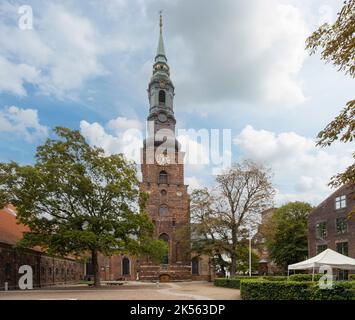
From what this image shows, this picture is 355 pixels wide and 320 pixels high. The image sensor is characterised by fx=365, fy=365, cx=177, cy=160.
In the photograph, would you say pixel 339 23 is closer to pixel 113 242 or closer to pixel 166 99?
pixel 113 242

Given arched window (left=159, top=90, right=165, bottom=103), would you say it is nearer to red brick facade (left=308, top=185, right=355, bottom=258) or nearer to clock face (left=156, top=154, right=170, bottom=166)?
clock face (left=156, top=154, right=170, bottom=166)

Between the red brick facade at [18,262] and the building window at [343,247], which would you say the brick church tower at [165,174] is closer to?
the red brick facade at [18,262]

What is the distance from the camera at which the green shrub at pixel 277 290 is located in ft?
61.4

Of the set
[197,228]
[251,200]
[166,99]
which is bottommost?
[197,228]

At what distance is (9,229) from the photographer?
3900cm

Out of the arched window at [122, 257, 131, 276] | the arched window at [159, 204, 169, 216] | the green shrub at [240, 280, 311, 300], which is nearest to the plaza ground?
the green shrub at [240, 280, 311, 300]

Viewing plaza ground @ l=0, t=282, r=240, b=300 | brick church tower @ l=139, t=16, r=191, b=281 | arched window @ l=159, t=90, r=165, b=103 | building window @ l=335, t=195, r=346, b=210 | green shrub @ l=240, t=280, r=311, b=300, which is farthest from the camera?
arched window @ l=159, t=90, r=165, b=103

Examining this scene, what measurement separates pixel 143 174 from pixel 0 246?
33.9 metres

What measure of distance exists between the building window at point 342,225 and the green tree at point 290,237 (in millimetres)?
11818

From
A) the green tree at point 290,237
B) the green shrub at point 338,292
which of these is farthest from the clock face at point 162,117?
the green shrub at point 338,292

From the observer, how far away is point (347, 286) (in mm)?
17078

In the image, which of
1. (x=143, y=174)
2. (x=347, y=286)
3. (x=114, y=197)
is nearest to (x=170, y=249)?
(x=143, y=174)

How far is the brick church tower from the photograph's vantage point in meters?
62.0

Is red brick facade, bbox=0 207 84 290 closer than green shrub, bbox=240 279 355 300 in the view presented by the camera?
No
